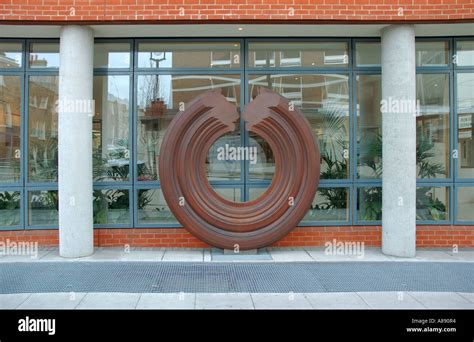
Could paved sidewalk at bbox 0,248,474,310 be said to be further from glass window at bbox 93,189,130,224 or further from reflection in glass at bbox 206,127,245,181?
reflection in glass at bbox 206,127,245,181

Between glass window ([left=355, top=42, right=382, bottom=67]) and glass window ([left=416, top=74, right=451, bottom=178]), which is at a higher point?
glass window ([left=355, top=42, right=382, bottom=67])

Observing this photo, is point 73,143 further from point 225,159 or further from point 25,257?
point 225,159

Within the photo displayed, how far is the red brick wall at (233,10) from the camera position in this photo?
6984mm

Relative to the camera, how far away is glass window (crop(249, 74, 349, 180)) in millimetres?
8055

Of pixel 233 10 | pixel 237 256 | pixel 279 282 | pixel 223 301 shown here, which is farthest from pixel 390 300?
pixel 233 10

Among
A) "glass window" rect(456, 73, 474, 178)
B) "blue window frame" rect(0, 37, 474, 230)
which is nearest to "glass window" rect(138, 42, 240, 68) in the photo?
"blue window frame" rect(0, 37, 474, 230)

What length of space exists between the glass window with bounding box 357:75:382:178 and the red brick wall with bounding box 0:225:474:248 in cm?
117

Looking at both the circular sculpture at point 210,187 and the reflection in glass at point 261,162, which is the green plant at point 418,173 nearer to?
the circular sculpture at point 210,187

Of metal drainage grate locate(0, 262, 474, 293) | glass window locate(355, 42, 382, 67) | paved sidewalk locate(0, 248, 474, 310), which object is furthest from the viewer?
glass window locate(355, 42, 382, 67)

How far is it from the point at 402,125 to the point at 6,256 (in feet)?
24.1

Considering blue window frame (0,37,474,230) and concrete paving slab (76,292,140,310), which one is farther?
blue window frame (0,37,474,230)

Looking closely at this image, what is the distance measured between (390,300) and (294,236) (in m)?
2.84

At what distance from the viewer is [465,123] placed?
823 centimetres

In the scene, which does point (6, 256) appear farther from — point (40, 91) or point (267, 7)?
point (267, 7)
